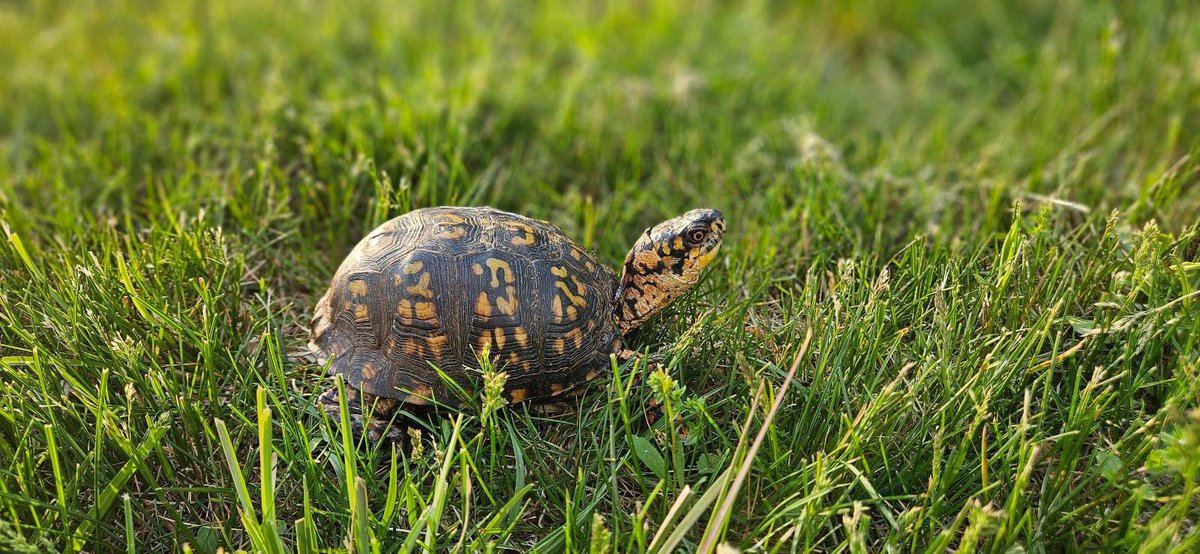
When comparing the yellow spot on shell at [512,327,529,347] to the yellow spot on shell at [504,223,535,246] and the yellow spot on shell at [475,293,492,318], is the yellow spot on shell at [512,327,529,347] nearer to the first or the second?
the yellow spot on shell at [475,293,492,318]

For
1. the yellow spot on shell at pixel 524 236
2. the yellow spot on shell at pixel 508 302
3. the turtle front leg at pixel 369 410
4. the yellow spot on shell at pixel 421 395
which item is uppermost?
the yellow spot on shell at pixel 524 236

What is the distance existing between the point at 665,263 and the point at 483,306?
0.54 metres

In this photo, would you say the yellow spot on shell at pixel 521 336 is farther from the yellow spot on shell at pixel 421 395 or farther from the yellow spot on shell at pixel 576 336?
the yellow spot on shell at pixel 421 395

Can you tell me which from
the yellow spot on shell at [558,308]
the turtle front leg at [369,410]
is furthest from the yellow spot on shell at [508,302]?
the turtle front leg at [369,410]

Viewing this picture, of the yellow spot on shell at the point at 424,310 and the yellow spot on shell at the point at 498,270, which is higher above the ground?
the yellow spot on shell at the point at 498,270

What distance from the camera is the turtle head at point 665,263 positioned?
7.57ft

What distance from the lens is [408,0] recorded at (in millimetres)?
4957

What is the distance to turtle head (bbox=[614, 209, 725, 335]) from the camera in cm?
231

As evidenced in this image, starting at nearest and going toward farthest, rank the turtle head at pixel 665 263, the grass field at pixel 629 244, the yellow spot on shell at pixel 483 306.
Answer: the grass field at pixel 629 244
the yellow spot on shell at pixel 483 306
the turtle head at pixel 665 263

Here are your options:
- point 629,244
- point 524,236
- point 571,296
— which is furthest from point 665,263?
point 629,244

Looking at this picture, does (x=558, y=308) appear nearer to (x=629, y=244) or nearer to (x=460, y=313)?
(x=460, y=313)

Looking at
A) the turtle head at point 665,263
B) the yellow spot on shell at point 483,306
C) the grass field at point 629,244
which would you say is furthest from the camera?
Answer: the turtle head at point 665,263

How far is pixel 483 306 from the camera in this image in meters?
2.18

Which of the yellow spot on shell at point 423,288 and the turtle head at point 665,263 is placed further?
the turtle head at point 665,263
